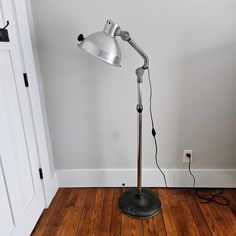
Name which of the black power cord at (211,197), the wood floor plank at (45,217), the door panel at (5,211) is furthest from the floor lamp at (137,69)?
the door panel at (5,211)

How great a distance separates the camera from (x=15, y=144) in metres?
1.24

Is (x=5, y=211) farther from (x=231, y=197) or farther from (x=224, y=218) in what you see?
(x=231, y=197)

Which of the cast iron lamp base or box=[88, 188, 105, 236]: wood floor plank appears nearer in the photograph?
box=[88, 188, 105, 236]: wood floor plank

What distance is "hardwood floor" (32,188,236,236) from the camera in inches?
55.0

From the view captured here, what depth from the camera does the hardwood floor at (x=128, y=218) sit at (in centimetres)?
140

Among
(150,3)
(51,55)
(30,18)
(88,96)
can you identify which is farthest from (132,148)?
(30,18)

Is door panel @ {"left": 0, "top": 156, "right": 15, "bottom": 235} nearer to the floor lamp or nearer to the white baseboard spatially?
the white baseboard

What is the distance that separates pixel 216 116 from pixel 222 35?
611 mm

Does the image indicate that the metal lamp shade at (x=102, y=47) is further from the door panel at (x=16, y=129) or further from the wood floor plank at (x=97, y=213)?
the wood floor plank at (x=97, y=213)

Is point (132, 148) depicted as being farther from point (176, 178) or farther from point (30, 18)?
point (30, 18)

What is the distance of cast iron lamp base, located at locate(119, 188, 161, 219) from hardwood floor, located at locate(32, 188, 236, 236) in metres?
0.04

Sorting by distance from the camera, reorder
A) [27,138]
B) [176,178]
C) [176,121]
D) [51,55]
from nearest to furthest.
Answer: [27,138] → [51,55] → [176,121] → [176,178]

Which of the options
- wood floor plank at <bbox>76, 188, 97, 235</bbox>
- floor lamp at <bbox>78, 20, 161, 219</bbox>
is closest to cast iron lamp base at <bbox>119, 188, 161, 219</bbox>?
floor lamp at <bbox>78, 20, 161, 219</bbox>

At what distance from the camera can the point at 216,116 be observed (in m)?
1.63
